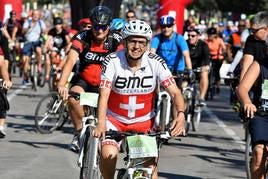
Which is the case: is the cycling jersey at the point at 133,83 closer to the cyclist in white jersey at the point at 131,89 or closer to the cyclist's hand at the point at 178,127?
the cyclist in white jersey at the point at 131,89

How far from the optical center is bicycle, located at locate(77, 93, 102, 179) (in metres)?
9.70

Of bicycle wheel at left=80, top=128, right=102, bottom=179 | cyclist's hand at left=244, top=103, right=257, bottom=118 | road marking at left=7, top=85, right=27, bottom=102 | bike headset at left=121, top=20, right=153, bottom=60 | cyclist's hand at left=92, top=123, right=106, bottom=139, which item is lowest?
road marking at left=7, top=85, right=27, bottom=102

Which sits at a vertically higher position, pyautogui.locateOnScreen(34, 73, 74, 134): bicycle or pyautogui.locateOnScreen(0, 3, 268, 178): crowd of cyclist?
pyautogui.locateOnScreen(0, 3, 268, 178): crowd of cyclist

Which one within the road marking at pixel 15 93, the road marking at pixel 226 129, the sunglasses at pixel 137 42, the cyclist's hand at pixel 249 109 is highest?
the sunglasses at pixel 137 42

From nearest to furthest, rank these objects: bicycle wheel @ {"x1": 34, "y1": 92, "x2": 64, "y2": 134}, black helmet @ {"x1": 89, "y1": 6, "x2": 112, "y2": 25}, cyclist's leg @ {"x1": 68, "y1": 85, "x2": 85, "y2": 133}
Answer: black helmet @ {"x1": 89, "y1": 6, "x2": 112, "y2": 25}
cyclist's leg @ {"x1": 68, "y1": 85, "x2": 85, "y2": 133}
bicycle wheel @ {"x1": 34, "y1": 92, "x2": 64, "y2": 134}

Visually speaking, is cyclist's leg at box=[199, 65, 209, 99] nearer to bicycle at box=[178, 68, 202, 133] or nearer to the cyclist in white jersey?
bicycle at box=[178, 68, 202, 133]

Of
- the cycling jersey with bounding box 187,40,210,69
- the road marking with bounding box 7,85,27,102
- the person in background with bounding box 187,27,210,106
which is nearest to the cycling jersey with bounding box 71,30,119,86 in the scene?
the person in background with bounding box 187,27,210,106

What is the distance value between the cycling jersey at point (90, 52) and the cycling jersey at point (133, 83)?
312 centimetres

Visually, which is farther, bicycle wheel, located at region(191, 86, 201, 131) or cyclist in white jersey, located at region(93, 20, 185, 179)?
bicycle wheel, located at region(191, 86, 201, 131)

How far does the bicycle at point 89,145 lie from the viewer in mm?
9695

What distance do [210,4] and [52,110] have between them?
272 feet

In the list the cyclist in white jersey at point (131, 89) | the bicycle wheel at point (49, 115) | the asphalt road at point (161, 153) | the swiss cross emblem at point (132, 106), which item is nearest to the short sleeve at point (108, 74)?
the cyclist in white jersey at point (131, 89)

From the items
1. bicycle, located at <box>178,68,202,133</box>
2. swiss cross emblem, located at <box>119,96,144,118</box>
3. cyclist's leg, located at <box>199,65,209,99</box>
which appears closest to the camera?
swiss cross emblem, located at <box>119,96,144,118</box>

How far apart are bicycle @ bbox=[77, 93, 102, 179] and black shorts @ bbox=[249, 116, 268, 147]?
147 cm
